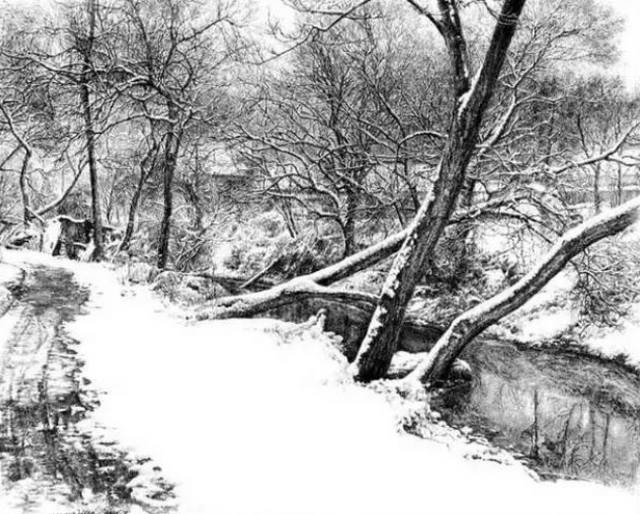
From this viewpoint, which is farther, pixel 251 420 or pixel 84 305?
pixel 84 305

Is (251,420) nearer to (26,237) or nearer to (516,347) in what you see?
(516,347)

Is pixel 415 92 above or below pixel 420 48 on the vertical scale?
below

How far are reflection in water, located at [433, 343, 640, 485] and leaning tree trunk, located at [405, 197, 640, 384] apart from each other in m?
0.75

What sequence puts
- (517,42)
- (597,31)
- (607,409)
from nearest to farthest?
(607,409) → (597,31) → (517,42)

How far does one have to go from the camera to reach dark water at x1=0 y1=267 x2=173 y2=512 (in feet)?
13.5

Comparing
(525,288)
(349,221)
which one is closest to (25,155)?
(349,221)

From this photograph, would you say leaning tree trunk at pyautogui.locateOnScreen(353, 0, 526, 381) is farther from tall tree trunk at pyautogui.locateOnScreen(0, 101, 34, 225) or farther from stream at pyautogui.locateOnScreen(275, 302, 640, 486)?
tall tree trunk at pyautogui.locateOnScreen(0, 101, 34, 225)

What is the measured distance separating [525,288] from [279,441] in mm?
4391

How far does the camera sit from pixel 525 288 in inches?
318

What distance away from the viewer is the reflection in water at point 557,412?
25.8 ft

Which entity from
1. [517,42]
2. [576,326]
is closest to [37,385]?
[576,326]

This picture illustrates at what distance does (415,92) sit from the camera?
21062 millimetres

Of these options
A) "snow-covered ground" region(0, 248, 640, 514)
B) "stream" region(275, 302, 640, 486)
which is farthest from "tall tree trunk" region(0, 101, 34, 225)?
"snow-covered ground" region(0, 248, 640, 514)

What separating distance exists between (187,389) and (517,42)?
49.3ft
